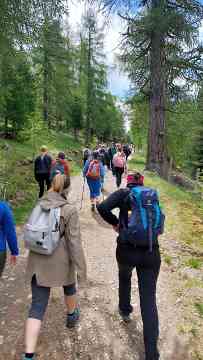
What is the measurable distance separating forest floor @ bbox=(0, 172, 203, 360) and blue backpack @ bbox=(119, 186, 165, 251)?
4.63 ft

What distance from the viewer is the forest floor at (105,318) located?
3598 mm

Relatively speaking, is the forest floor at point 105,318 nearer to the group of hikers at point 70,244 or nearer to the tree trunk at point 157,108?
the group of hikers at point 70,244

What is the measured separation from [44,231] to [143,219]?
1.02m

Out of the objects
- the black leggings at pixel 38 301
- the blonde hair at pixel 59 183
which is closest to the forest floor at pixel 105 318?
the black leggings at pixel 38 301

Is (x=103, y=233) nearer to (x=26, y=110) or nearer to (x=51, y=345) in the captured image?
(x=51, y=345)

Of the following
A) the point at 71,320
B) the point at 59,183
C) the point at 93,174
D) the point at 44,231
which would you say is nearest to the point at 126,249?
the point at 44,231

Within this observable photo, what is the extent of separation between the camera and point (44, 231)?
3.12 meters

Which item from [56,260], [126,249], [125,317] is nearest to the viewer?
[56,260]

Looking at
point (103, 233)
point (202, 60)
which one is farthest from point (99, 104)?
point (103, 233)

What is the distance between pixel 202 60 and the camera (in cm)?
1401

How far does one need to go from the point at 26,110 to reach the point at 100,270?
1861 centimetres

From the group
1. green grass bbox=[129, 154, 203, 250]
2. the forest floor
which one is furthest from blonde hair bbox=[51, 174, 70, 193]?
green grass bbox=[129, 154, 203, 250]

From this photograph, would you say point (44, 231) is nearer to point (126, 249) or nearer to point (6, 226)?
point (6, 226)

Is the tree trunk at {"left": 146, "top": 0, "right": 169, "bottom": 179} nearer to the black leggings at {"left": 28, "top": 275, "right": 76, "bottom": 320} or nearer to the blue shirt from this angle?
the blue shirt
